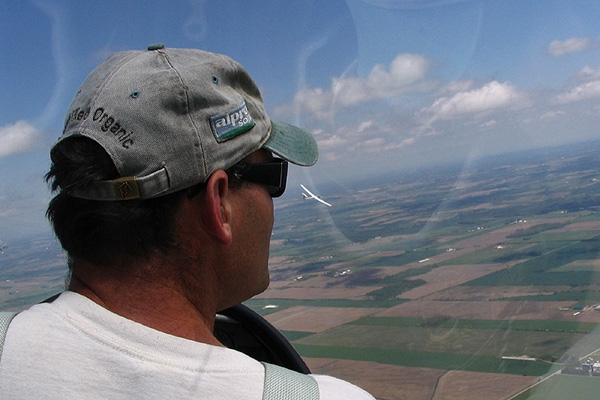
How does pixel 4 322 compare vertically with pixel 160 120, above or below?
below

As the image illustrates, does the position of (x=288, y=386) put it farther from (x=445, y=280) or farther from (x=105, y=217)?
(x=445, y=280)

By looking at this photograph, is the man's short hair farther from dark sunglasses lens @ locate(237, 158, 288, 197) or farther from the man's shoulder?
the man's shoulder

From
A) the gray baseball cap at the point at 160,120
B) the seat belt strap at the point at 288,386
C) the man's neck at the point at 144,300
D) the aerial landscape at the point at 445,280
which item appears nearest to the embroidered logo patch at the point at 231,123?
the gray baseball cap at the point at 160,120

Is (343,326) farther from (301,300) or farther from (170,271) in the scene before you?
(170,271)

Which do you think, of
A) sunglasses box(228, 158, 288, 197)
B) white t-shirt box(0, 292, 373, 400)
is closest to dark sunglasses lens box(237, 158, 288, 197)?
sunglasses box(228, 158, 288, 197)

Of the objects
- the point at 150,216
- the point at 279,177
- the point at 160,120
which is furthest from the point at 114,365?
the point at 279,177

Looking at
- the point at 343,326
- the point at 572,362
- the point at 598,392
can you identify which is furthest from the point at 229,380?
the point at 343,326
